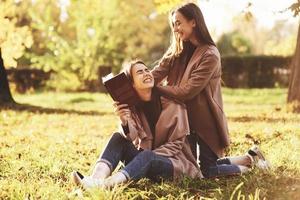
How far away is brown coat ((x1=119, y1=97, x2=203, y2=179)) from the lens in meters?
4.84

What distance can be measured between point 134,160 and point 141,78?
2.39ft

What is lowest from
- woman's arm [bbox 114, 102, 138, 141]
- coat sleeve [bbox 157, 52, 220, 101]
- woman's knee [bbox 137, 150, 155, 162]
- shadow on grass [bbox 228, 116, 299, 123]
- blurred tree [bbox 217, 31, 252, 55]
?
blurred tree [bbox 217, 31, 252, 55]

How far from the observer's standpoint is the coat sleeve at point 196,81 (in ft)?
16.5

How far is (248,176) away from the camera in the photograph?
4918mm

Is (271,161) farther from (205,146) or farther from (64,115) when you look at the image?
(64,115)

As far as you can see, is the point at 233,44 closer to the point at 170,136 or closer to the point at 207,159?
the point at 207,159

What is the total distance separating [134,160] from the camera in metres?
4.56

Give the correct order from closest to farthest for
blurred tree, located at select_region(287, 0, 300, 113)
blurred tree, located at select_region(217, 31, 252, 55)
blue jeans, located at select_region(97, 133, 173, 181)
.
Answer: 1. blue jeans, located at select_region(97, 133, 173, 181)
2. blurred tree, located at select_region(287, 0, 300, 113)
3. blurred tree, located at select_region(217, 31, 252, 55)

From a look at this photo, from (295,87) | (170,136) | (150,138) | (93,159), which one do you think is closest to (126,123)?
(150,138)

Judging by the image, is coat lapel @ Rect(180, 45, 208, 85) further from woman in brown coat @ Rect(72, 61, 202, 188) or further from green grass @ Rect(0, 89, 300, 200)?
green grass @ Rect(0, 89, 300, 200)

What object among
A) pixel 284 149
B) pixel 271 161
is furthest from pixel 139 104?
pixel 284 149

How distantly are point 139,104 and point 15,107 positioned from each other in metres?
9.65

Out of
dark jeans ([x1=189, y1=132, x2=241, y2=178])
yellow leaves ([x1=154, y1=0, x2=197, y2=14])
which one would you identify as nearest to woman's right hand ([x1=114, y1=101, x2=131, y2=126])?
dark jeans ([x1=189, y1=132, x2=241, y2=178])

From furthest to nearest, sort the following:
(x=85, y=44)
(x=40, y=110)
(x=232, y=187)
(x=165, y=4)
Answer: (x=85, y=44), (x=40, y=110), (x=165, y=4), (x=232, y=187)
